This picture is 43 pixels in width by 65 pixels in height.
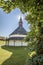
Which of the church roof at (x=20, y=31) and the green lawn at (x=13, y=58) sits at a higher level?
the green lawn at (x=13, y=58)

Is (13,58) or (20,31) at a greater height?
(13,58)

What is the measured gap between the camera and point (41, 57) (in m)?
9.34

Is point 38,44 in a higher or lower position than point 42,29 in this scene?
lower

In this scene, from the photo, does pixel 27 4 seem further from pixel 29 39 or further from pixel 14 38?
pixel 14 38

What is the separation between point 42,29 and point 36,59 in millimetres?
1829

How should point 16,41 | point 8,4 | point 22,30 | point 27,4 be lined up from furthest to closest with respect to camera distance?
point 22,30, point 16,41, point 8,4, point 27,4

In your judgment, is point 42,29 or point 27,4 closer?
point 27,4

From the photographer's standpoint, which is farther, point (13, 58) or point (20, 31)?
point (20, 31)

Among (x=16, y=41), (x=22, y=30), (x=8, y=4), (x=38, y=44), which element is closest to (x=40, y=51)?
(x=38, y=44)

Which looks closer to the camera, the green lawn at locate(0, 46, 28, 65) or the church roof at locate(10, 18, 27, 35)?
the green lawn at locate(0, 46, 28, 65)

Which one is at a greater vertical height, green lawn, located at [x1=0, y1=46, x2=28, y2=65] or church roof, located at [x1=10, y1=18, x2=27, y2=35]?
green lawn, located at [x1=0, y1=46, x2=28, y2=65]

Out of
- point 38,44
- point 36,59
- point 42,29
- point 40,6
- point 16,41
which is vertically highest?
point 40,6

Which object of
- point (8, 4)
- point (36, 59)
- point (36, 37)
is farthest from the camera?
point (36, 37)

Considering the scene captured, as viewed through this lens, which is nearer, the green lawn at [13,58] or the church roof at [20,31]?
the green lawn at [13,58]
